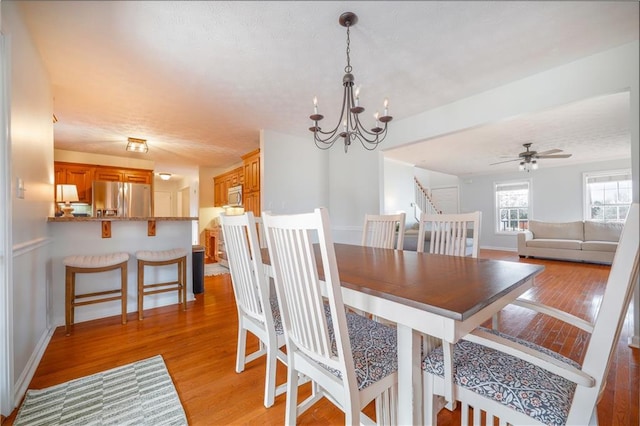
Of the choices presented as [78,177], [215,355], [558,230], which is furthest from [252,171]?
[558,230]

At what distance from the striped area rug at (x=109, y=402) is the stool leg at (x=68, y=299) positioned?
89 centimetres

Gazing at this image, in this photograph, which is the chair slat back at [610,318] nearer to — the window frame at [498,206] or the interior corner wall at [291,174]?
the interior corner wall at [291,174]

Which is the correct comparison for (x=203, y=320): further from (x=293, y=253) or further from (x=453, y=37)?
(x=453, y=37)

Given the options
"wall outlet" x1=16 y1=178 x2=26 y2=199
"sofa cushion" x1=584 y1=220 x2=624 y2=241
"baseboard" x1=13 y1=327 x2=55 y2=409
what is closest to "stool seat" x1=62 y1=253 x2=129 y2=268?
"baseboard" x1=13 y1=327 x2=55 y2=409

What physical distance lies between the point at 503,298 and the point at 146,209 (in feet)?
19.4

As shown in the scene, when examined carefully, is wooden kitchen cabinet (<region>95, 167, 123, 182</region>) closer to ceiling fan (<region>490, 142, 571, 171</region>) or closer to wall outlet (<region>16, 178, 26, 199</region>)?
wall outlet (<region>16, 178, 26, 199</region>)

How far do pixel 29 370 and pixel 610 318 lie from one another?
2.86m

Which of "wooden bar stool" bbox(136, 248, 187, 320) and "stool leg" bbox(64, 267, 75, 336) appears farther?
"wooden bar stool" bbox(136, 248, 187, 320)

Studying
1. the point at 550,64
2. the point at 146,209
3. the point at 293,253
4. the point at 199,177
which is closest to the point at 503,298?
the point at 293,253

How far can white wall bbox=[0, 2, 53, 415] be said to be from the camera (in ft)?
4.69

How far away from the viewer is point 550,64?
2.15 m

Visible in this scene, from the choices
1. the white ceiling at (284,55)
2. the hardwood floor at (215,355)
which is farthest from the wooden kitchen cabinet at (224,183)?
the hardwood floor at (215,355)

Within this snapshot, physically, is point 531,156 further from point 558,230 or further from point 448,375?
point 448,375

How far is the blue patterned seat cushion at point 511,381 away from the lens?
84 cm
